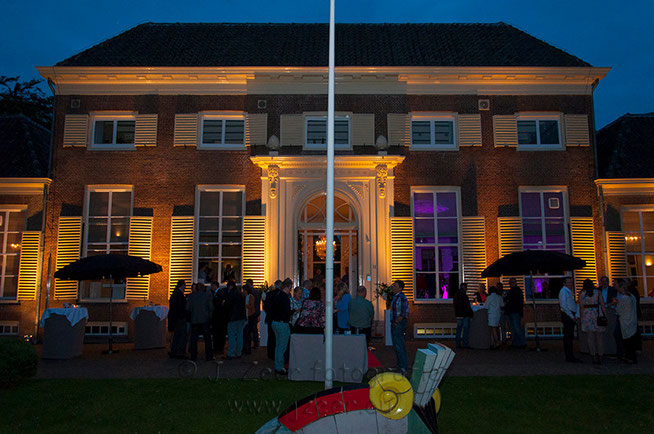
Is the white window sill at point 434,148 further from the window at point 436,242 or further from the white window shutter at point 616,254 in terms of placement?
the white window shutter at point 616,254

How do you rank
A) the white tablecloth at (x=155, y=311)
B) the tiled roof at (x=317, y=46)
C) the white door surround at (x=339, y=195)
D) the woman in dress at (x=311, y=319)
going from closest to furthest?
the woman in dress at (x=311, y=319) → the white tablecloth at (x=155, y=311) → the white door surround at (x=339, y=195) → the tiled roof at (x=317, y=46)

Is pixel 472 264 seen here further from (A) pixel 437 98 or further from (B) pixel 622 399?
(B) pixel 622 399

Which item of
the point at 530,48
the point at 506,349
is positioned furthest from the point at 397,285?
the point at 530,48

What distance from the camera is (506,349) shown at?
559 inches

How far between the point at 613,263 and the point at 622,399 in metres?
9.62

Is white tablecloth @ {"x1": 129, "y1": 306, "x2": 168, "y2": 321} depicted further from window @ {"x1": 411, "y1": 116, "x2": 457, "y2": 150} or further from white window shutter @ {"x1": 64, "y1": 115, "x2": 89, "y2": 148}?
window @ {"x1": 411, "y1": 116, "x2": 457, "y2": 150}

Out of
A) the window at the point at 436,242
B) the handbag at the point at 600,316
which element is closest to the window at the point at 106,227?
the window at the point at 436,242

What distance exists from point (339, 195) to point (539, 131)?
23.0 ft

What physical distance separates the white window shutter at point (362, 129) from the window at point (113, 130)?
722 cm

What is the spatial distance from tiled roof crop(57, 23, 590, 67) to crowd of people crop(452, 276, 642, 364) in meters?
8.02

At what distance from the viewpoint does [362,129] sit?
1714cm

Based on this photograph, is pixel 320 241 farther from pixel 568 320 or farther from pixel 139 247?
pixel 568 320

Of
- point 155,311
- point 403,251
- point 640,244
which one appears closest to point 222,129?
point 155,311

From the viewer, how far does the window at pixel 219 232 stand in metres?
16.8
